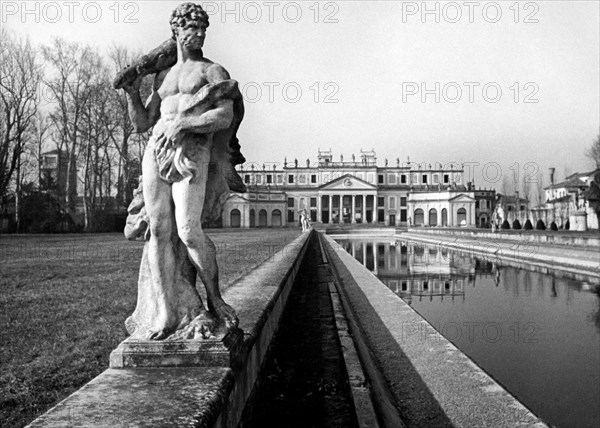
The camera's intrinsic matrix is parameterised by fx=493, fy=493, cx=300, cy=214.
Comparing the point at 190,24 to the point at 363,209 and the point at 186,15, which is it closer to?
the point at 186,15

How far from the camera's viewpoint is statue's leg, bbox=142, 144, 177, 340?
8.97 feet

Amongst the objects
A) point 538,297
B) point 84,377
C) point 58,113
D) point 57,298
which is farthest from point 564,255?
point 58,113

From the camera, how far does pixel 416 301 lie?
1188 cm

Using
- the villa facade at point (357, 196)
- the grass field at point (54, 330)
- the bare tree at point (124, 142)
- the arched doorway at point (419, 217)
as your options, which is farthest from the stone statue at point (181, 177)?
the arched doorway at point (419, 217)

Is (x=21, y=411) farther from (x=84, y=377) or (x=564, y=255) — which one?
(x=564, y=255)

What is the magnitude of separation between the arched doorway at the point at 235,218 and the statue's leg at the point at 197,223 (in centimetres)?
8775

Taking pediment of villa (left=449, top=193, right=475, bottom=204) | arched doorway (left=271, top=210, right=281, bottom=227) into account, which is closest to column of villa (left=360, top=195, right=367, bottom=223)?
arched doorway (left=271, top=210, right=281, bottom=227)

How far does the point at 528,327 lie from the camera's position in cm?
894

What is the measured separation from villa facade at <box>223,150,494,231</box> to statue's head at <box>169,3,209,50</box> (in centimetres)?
8583

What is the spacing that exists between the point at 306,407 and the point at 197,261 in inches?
53.9

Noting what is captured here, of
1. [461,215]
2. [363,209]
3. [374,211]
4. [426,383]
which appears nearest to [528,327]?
[426,383]

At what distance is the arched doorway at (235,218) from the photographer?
297 ft

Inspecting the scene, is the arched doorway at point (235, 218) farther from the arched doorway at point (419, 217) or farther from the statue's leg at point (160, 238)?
the statue's leg at point (160, 238)

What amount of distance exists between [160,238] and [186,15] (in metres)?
Answer: 1.28
